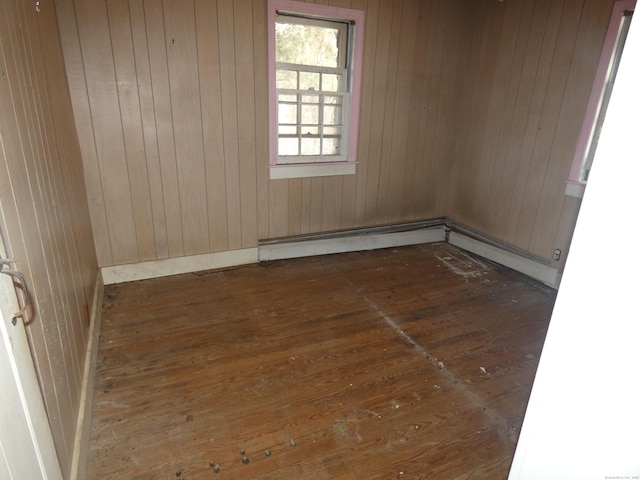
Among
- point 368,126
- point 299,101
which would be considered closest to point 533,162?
point 368,126

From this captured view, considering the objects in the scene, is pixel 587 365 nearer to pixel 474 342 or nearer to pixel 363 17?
pixel 474 342

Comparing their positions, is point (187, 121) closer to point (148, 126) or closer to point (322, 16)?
point (148, 126)

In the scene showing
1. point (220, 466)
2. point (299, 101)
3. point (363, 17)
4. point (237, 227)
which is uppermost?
point (363, 17)

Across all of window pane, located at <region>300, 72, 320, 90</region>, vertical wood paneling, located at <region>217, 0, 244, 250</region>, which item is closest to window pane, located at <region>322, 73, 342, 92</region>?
window pane, located at <region>300, 72, 320, 90</region>

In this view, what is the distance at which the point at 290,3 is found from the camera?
2.98 m

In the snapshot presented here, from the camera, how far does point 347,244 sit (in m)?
3.86

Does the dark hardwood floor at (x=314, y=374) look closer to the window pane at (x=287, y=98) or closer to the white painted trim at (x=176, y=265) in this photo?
the white painted trim at (x=176, y=265)

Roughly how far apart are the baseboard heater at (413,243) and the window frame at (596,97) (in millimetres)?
695

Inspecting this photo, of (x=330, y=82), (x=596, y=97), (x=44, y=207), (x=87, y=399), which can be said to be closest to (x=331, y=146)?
(x=330, y=82)

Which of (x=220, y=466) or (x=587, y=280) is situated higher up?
(x=587, y=280)

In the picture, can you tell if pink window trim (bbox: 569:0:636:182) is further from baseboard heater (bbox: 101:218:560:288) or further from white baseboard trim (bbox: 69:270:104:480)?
white baseboard trim (bbox: 69:270:104:480)

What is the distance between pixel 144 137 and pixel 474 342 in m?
2.72

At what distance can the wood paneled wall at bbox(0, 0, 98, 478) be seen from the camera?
3.86ft

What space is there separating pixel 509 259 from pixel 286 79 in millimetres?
2546
